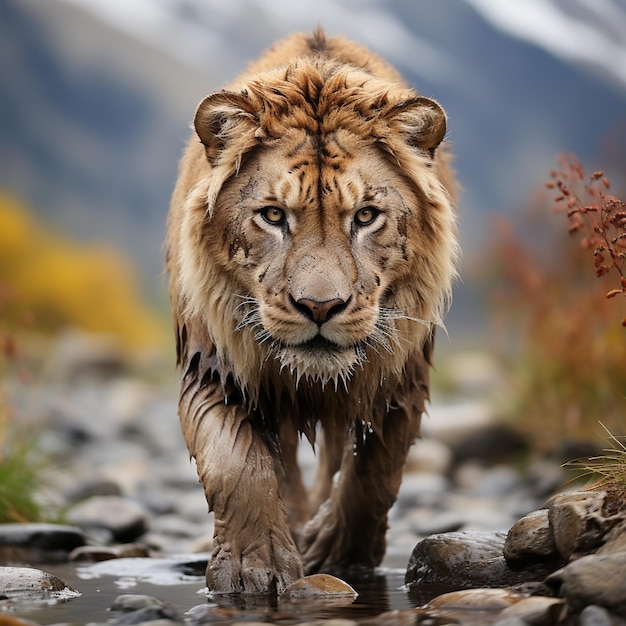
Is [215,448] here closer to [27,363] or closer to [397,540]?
[397,540]

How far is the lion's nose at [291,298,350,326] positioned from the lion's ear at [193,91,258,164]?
0.90 meters

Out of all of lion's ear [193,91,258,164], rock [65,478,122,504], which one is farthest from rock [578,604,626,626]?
rock [65,478,122,504]

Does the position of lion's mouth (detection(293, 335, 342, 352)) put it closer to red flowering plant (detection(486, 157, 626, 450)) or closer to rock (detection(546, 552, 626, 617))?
A: rock (detection(546, 552, 626, 617))

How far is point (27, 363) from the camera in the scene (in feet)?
69.2

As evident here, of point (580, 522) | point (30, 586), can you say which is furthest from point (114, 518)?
point (580, 522)

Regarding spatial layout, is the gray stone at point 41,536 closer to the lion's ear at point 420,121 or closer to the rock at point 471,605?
the rock at point 471,605

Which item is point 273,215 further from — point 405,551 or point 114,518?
point 114,518

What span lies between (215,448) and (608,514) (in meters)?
1.69

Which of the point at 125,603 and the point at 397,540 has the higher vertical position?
the point at 397,540

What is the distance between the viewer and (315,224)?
4.76 m

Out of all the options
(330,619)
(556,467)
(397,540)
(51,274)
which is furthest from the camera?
(51,274)

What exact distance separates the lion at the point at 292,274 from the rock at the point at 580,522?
3.41 ft

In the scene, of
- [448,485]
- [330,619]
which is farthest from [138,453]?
[330,619]

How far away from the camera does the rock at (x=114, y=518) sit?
735 cm
